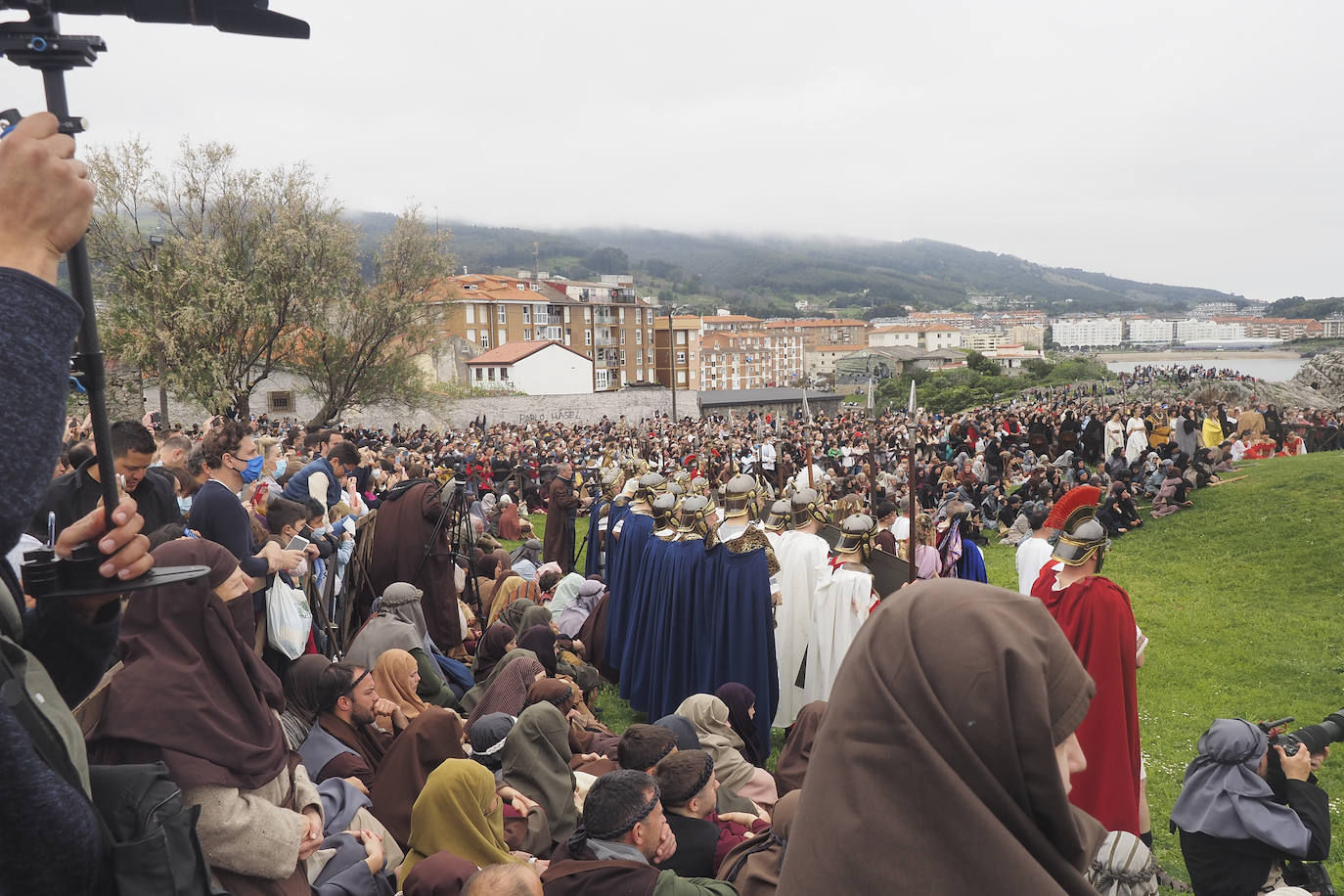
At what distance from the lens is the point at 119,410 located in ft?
76.3

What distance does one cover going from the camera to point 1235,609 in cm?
1134

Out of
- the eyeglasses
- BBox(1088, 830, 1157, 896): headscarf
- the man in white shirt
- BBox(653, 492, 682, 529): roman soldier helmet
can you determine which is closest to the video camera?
BBox(1088, 830, 1157, 896): headscarf

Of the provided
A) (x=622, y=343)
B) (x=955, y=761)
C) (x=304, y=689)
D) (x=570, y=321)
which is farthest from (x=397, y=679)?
(x=622, y=343)

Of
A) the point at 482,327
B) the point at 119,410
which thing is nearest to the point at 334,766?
the point at 119,410

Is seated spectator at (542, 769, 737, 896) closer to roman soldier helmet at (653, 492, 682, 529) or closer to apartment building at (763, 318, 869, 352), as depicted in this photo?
roman soldier helmet at (653, 492, 682, 529)

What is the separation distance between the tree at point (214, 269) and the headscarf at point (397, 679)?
70.6 feet

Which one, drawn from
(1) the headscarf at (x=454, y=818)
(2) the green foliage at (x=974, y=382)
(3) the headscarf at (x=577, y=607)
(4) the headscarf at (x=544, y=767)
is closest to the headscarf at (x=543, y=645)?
(4) the headscarf at (x=544, y=767)

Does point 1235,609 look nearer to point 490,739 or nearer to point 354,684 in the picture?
point 490,739

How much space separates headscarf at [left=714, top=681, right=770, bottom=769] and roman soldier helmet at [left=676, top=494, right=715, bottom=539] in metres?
1.97

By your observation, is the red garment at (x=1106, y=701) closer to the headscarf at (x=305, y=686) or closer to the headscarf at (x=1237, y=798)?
the headscarf at (x=1237, y=798)

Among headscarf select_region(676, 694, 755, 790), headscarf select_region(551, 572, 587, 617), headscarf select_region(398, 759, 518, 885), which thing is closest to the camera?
headscarf select_region(398, 759, 518, 885)

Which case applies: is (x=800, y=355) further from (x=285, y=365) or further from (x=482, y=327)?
(x=285, y=365)

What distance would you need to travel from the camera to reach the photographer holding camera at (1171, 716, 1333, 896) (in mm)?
4004

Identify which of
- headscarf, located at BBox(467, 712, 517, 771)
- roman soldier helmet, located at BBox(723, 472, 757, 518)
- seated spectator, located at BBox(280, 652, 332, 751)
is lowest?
headscarf, located at BBox(467, 712, 517, 771)
